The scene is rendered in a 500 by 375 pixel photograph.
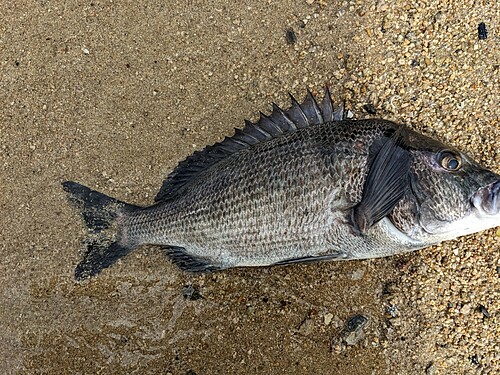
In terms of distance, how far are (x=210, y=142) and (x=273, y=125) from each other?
2.48 feet

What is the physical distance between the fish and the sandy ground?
0.53m

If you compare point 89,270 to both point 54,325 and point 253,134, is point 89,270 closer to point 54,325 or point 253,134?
point 54,325

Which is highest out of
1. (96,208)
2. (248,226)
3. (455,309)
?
(96,208)

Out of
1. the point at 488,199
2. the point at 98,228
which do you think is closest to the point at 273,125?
the point at 488,199

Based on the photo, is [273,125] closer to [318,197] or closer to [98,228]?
[318,197]

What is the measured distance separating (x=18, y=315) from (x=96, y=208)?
118cm

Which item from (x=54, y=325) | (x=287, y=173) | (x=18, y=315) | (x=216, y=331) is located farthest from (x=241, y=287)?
(x=18, y=315)

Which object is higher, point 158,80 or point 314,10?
point 158,80

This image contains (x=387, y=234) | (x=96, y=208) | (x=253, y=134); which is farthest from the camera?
(x=96, y=208)

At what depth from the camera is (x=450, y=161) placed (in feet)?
10.1

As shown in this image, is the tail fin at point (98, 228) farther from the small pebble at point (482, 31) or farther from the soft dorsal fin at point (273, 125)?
the small pebble at point (482, 31)

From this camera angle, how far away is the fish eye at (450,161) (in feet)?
10.1

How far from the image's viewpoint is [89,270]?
12.8ft

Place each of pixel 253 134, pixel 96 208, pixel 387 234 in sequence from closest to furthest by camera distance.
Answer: pixel 387 234 → pixel 253 134 → pixel 96 208
